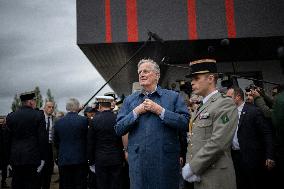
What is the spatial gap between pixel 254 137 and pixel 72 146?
3190 mm

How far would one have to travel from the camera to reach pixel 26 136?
16.9ft

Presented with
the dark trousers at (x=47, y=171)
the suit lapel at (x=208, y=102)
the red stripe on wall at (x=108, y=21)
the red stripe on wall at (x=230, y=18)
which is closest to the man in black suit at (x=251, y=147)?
the suit lapel at (x=208, y=102)

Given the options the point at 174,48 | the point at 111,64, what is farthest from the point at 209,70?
the point at 111,64

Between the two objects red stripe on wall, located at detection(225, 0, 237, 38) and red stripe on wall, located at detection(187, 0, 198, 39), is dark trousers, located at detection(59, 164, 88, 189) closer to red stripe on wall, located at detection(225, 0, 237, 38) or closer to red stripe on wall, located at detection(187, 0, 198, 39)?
red stripe on wall, located at detection(187, 0, 198, 39)

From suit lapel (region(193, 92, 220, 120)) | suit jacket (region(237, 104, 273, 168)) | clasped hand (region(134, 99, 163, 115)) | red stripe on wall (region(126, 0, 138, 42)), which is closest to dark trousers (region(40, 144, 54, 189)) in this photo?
red stripe on wall (region(126, 0, 138, 42))

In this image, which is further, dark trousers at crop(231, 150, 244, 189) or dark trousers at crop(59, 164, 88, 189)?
dark trousers at crop(59, 164, 88, 189)

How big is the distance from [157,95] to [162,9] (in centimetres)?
650

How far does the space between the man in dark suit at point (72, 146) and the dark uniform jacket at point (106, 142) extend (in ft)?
1.51

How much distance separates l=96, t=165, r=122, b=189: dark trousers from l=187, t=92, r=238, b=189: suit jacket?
2.92 metres

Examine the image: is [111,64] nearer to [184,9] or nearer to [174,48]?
[174,48]

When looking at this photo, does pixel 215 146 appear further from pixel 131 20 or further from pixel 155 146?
pixel 131 20

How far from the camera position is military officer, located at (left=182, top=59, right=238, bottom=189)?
234 cm

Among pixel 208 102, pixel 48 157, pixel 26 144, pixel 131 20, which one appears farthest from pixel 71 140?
pixel 131 20

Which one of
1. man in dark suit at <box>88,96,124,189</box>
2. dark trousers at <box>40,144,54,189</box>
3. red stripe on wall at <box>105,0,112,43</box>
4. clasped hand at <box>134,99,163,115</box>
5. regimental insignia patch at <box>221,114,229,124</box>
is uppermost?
red stripe on wall at <box>105,0,112,43</box>
